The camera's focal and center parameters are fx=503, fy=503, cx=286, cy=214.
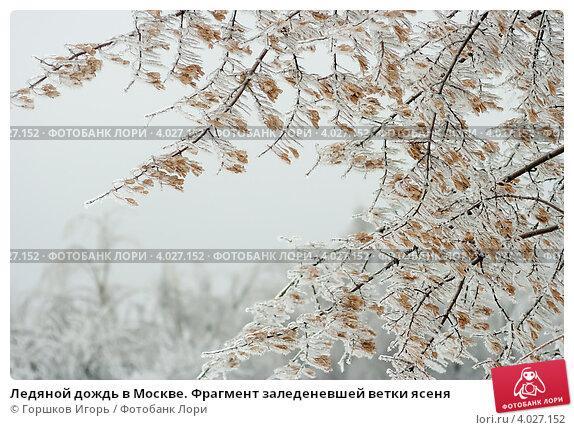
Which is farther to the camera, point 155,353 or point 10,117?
point 155,353

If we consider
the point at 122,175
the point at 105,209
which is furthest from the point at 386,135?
the point at 105,209

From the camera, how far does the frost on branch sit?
3.94ft
